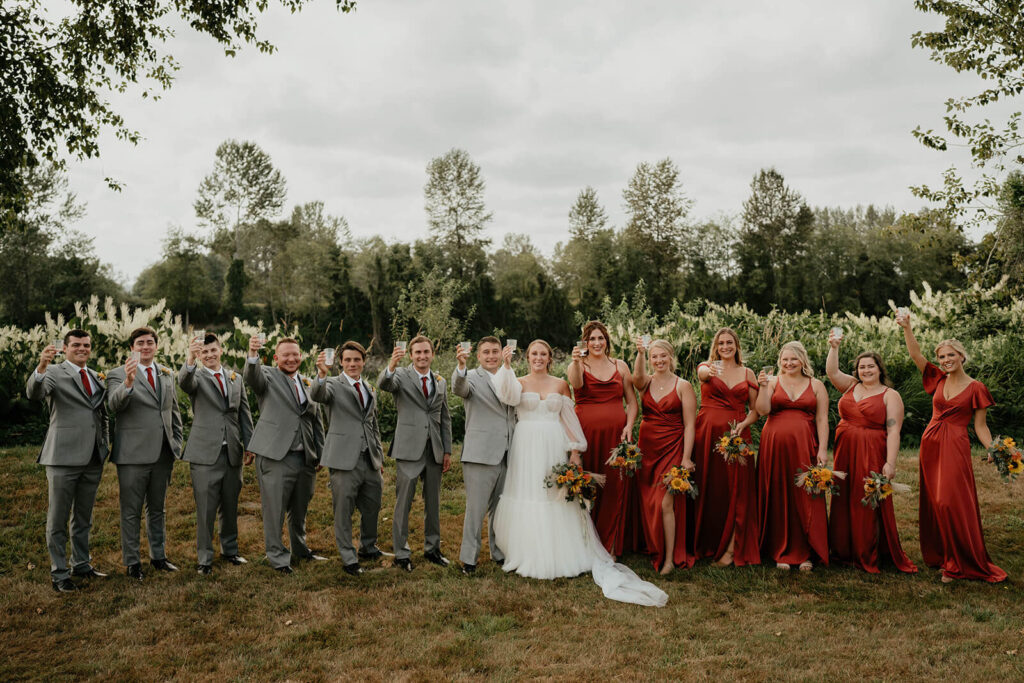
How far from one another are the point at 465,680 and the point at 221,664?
1550mm

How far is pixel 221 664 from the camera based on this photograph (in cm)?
436

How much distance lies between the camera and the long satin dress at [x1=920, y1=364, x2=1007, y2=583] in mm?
5785

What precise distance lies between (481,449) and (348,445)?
115cm

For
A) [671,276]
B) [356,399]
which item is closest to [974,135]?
[356,399]

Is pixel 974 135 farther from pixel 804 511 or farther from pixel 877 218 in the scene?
pixel 877 218

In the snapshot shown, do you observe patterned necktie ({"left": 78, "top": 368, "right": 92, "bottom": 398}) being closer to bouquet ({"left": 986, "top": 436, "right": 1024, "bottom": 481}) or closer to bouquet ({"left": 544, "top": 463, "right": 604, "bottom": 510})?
bouquet ({"left": 544, "top": 463, "right": 604, "bottom": 510})

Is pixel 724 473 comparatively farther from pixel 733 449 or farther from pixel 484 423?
pixel 484 423

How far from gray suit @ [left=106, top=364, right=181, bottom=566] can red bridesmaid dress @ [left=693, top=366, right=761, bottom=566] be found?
4.61 meters

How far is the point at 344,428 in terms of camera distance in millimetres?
6070

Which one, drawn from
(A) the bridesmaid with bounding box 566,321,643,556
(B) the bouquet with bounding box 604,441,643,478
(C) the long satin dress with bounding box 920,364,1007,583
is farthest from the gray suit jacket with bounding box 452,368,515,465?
(C) the long satin dress with bounding box 920,364,1007,583

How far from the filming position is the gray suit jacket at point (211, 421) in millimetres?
5988

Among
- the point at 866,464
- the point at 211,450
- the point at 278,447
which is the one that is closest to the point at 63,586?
the point at 211,450

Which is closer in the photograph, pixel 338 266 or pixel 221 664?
pixel 221 664

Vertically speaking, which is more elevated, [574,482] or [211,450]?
[211,450]
